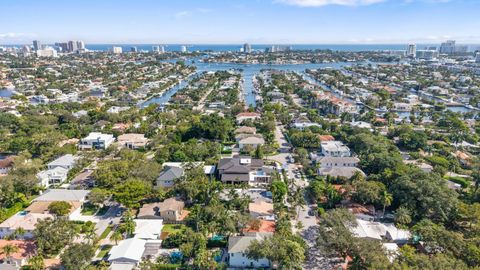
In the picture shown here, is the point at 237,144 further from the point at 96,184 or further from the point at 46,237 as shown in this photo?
the point at 46,237

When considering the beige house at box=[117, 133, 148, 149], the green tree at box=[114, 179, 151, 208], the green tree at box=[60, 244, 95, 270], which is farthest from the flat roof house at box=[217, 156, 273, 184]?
the green tree at box=[60, 244, 95, 270]

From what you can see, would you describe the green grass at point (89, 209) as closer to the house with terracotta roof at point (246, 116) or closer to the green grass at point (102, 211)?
the green grass at point (102, 211)

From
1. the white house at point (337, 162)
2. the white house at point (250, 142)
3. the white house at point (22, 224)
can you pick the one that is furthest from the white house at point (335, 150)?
the white house at point (22, 224)

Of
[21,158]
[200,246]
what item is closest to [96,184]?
[21,158]

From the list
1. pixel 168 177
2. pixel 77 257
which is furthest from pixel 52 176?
pixel 77 257

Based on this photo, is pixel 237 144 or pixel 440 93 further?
pixel 440 93

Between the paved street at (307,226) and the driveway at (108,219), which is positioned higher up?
the paved street at (307,226)
